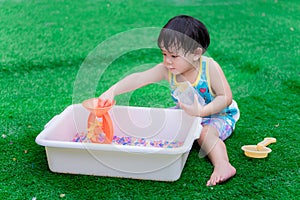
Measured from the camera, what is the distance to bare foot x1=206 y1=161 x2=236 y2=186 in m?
1.80

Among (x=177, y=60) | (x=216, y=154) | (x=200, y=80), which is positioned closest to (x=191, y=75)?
(x=200, y=80)

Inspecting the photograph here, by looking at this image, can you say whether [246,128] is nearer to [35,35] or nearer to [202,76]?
[202,76]

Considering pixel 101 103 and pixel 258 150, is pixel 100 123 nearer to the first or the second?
pixel 101 103

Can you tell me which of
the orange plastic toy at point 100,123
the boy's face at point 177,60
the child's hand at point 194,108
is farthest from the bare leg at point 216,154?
the orange plastic toy at point 100,123

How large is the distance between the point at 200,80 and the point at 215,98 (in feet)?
0.36

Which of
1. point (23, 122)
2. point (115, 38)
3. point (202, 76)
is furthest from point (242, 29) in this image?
point (23, 122)

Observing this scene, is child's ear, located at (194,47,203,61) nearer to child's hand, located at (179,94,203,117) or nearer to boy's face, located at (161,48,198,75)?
boy's face, located at (161,48,198,75)

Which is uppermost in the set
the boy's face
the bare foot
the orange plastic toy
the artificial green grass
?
the boy's face

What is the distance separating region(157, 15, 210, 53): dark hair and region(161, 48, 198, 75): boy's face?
1.0 inches

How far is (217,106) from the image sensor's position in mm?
2039

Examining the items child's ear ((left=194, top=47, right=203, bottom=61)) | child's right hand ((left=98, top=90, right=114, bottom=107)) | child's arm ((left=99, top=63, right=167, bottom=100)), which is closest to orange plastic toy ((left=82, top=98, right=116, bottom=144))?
child's right hand ((left=98, top=90, right=114, bottom=107))

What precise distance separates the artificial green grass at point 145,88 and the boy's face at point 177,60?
0.38 m

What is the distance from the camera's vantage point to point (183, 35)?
1.95 m

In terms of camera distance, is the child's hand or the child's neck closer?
the child's hand
